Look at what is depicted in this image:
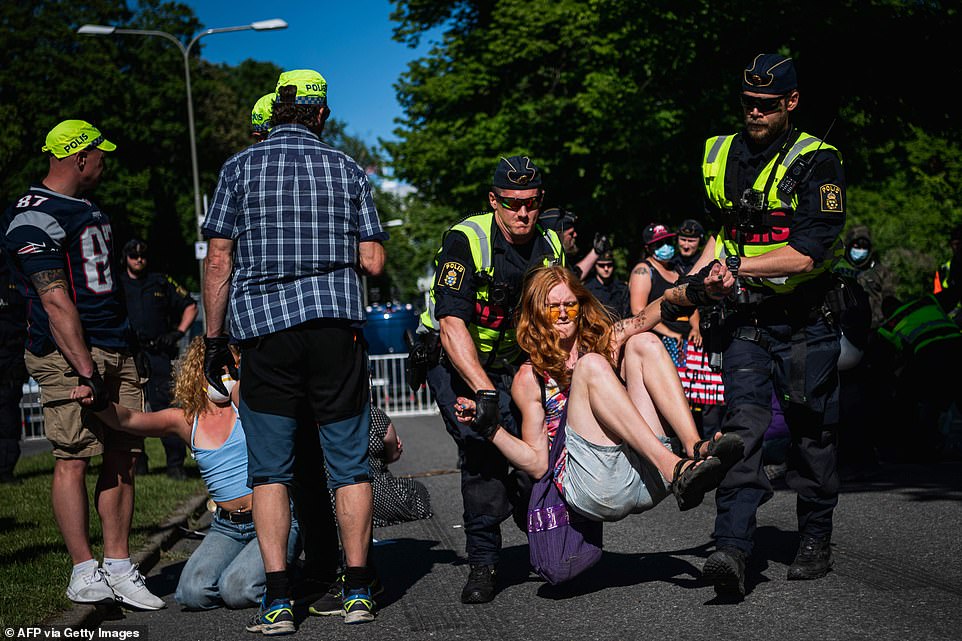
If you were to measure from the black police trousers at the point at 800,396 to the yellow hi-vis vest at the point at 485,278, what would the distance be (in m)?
1.07

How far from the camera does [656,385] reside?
5363 mm

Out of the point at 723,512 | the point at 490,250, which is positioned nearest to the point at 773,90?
the point at 490,250

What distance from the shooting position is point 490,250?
223 inches

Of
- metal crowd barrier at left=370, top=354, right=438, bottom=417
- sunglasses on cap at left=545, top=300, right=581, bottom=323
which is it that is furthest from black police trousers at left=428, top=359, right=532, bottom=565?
metal crowd barrier at left=370, top=354, right=438, bottom=417

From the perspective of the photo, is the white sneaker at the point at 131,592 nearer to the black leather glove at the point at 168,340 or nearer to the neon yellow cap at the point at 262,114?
the neon yellow cap at the point at 262,114

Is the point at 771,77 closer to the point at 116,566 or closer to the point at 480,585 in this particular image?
the point at 480,585

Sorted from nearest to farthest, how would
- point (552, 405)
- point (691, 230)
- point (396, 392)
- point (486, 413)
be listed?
point (486, 413)
point (552, 405)
point (691, 230)
point (396, 392)

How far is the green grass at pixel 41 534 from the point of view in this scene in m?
5.61

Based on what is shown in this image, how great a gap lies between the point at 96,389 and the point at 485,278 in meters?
1.96

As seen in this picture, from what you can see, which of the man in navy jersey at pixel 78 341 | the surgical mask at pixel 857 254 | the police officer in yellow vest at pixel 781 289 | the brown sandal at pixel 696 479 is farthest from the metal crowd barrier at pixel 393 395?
the brown sandal at pixel 696 479

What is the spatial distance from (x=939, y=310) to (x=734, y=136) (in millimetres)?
5996

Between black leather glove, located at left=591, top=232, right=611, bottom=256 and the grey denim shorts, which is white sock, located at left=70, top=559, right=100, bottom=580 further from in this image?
black leather glove, located at left=591, top=232, right=611, bottom=256

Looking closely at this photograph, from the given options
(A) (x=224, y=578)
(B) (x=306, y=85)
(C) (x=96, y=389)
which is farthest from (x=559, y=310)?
(C) (x=96, y=389)

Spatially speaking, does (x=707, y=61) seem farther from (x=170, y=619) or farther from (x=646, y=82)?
(x=170, y=619)
